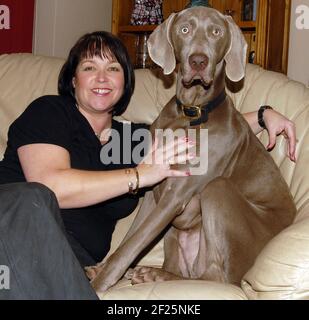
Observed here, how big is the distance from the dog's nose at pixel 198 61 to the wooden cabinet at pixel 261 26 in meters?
1.87

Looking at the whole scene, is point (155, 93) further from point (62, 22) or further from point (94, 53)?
point (62, 22)

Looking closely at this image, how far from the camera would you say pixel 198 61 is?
213 cm

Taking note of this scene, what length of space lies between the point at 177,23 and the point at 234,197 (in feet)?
2.22

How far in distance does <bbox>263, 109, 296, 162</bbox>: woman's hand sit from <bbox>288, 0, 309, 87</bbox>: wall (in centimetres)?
193

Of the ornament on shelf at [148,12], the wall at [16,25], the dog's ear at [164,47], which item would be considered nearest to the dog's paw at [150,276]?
the dog's ear at [164,47]

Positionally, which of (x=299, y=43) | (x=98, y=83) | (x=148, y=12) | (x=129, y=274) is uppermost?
(x=148, y=12)

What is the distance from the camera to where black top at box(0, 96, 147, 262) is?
2143mm

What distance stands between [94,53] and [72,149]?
0.39 m

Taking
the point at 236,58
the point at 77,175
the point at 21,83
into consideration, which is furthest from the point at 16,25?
the point at 77,175

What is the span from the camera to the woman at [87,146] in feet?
6.61

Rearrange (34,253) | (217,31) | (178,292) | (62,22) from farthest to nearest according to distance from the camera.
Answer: (62,22), (217,31), (178,292), (34,253)
